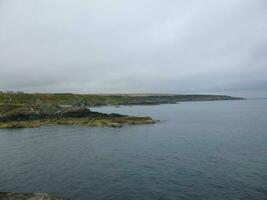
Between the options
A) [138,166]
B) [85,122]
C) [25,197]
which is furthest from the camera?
[85,122]

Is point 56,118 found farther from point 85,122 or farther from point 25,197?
point 25,197

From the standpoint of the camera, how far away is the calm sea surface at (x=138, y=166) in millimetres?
38281

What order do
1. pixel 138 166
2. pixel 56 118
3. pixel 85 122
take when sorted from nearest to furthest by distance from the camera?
pixel 138 166, pixel 85 122, pixel 56 118

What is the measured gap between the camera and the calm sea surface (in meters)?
38.3

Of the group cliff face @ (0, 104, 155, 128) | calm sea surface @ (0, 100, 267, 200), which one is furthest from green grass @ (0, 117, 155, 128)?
calm sea surface @ (0, 100, 267, 200)

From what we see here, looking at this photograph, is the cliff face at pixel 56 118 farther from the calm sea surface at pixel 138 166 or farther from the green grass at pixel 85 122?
the calm sea surface at pixel 138 166

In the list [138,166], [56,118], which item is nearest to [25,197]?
[138,166]

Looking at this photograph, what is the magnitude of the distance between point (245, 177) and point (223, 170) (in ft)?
15.2

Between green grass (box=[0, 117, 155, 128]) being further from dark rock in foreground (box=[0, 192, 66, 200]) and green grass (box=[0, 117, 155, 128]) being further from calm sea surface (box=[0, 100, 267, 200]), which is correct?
dark rock in foreground (box=[0, 192, 66, 200])

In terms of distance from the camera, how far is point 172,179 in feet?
141

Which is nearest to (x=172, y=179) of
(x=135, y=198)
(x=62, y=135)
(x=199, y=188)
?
(x=199, y=188)

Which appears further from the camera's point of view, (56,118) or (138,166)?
(56,118)

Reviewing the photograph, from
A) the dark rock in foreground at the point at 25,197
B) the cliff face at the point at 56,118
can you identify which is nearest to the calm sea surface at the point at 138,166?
the dark rock in foreground at the point at 25,197

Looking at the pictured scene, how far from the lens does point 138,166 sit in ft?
166
